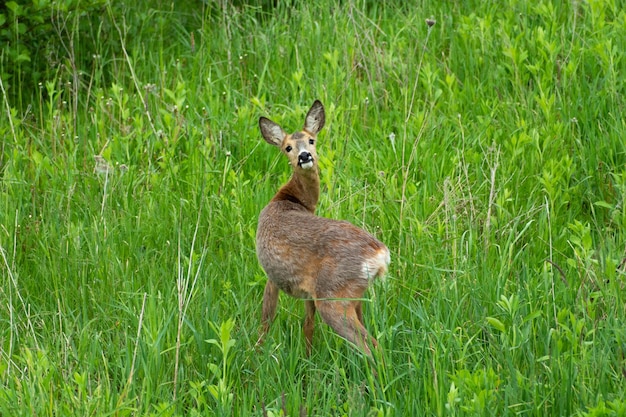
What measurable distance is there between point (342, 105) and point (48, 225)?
6.86 ft

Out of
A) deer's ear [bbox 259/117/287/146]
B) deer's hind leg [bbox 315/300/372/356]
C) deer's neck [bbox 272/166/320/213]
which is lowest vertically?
deer's hind leg [bbox 315/300/372/356]

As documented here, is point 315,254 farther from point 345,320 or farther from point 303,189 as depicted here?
point 303,189

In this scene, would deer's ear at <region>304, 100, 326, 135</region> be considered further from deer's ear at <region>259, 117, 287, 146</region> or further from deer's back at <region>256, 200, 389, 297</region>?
deer's back at <region>256, 200, 389, 297</region>

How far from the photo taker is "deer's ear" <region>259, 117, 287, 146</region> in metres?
6.04

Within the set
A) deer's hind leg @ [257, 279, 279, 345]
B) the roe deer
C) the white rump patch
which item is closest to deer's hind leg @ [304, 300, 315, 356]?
the roe deer

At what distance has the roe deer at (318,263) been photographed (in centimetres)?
486

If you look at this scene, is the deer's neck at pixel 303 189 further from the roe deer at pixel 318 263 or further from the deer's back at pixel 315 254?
the deer's back at pixel 315 254

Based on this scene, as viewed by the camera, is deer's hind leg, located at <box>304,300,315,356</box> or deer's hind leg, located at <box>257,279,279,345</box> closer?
deer's hind leg, located at <box>304,300,315,356</box>

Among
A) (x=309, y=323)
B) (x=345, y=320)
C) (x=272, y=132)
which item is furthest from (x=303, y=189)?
(x=345, y=320)

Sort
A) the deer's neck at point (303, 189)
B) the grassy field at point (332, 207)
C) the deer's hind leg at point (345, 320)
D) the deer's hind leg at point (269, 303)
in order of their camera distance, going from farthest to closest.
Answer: the deer's neck at point (303, 189)
the deer's hind leg at point (269, 303)
the deer's hind leg at point (345, 320)
the grassy field at point (332, 207)

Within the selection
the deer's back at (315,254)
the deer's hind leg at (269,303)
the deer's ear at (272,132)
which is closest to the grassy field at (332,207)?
the deer's hind leg at (269,303)

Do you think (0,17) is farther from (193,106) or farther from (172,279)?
(172,279)

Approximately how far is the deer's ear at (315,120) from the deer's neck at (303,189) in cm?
42

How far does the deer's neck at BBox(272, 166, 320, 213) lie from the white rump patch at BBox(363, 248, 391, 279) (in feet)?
2.88
